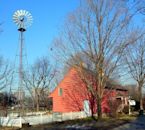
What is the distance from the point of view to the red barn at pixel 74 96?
43938 mm

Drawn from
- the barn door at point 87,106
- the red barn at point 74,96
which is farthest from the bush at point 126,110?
the barn door at point 87,106

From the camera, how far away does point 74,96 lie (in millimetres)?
45531

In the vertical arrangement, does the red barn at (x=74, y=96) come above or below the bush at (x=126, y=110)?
above

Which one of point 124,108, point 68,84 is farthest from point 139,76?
point 68,84

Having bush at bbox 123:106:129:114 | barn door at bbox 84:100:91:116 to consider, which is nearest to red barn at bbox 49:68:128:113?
barn door at bbox 84:100:91:116

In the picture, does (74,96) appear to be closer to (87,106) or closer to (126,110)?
(87,106)

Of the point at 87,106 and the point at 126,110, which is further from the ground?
the point at 87,106

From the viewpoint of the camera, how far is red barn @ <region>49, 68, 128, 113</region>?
144 feet

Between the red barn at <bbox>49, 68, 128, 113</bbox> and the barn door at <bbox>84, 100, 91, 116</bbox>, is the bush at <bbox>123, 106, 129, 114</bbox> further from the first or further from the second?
the barn door at <bbox>84, 100, 91, 116</bbox>

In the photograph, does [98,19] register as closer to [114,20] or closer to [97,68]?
[114,20]

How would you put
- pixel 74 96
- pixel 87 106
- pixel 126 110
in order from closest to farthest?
pixel 87 106, pixel 74 96, pixel 126 110

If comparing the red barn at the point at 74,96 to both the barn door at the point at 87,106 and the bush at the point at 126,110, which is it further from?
the bush at the point at 126,110

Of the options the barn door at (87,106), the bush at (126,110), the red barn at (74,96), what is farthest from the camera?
the bush at (126,110)

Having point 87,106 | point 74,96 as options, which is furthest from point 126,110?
point 74,96
